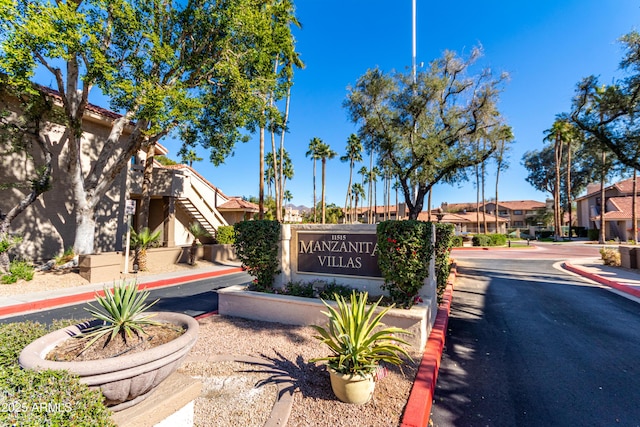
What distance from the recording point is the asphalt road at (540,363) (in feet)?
11.2

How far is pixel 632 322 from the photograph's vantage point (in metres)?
6.50

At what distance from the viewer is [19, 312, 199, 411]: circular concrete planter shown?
2277 millimetres

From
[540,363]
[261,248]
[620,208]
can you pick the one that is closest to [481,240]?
[620,208]

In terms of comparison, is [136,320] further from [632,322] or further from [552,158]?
[552,158]

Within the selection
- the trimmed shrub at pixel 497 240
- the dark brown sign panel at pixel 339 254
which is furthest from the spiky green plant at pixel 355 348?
the trimmed shrub at pixel 497 240

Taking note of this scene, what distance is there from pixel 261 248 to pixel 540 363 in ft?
17.8

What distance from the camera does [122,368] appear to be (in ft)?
7.67

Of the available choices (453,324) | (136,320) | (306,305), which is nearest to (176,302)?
(306,305)

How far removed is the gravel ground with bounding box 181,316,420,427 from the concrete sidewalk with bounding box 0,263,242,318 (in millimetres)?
2604

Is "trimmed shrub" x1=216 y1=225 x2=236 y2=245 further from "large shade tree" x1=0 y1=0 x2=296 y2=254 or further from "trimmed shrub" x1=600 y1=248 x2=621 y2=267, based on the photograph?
"trimmed shrub" x1=600 y1=248 x2=621 y2=267

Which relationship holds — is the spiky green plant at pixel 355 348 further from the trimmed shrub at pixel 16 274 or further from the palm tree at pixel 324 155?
the palm tree at pixel 324 155

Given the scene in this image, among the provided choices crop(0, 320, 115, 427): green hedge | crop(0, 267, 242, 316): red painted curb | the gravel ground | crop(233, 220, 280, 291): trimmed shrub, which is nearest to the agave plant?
crop(0, 320, 115, 427): green hedge

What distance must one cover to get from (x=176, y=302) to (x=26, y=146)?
920 centimetres

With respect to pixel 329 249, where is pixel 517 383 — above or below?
below
